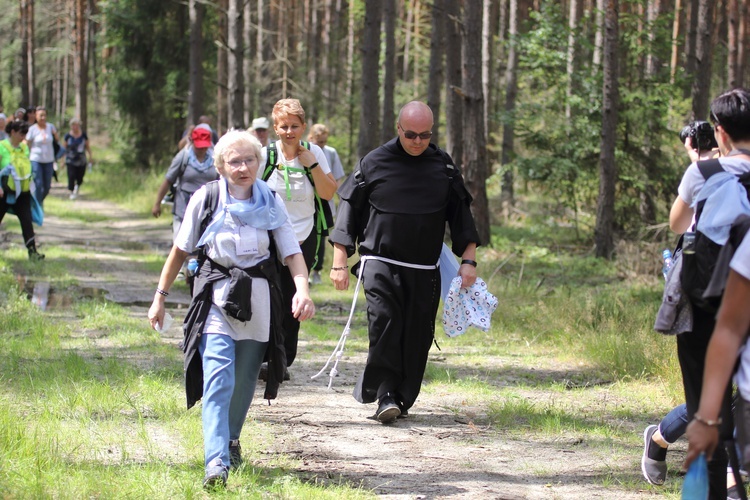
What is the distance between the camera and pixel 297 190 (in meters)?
7.51

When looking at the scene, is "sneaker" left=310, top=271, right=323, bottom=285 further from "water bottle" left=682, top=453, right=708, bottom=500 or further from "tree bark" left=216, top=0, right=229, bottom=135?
"tree bark" left=216, top=0, right=229, bottom=135

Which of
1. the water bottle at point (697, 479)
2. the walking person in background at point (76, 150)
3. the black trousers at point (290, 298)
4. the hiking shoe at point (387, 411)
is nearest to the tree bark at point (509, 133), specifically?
the walking person in background at point (76, 150)

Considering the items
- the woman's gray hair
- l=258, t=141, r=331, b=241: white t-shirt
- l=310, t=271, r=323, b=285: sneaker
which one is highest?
the woman's gray hair

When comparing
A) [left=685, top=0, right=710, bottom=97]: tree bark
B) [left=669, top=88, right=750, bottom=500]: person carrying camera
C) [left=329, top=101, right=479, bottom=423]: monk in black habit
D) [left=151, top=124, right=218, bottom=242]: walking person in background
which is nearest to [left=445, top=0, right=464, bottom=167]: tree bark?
[left=685, top=0, right=710, bottom=97]: tree bark

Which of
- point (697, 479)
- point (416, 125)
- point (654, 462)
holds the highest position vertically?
point (416, 125)

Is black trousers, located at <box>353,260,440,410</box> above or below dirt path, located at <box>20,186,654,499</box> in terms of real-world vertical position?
above

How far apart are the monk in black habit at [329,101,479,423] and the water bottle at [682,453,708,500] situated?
3384mm

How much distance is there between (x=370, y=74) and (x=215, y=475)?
14.4m

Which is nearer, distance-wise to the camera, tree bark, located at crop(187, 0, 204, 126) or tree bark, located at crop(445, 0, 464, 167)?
tree bark, located at crop(445, 0, 464, 167)

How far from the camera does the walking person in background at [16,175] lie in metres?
13.4

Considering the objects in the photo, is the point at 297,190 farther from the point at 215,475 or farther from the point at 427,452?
the point at 215,475

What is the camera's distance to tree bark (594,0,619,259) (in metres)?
16.1

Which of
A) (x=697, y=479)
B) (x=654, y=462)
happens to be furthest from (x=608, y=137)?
(x=697, y=479)

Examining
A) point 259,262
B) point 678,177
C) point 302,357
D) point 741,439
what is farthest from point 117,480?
point 678,177
